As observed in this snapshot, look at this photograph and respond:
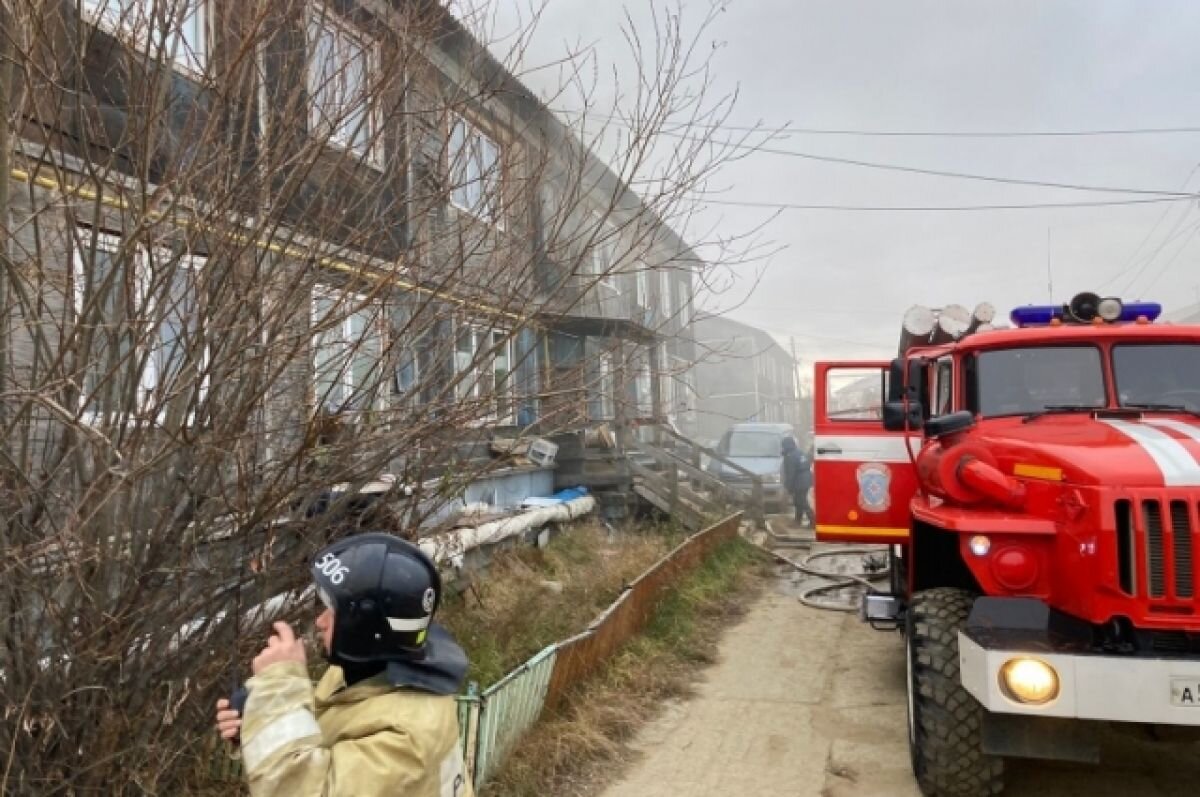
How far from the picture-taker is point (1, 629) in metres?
2.95

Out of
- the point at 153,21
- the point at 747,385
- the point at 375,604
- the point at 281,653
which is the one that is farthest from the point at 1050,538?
the point at 747,385

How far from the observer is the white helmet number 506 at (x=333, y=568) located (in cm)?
189

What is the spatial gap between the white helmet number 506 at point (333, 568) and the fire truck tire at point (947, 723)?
344 cm

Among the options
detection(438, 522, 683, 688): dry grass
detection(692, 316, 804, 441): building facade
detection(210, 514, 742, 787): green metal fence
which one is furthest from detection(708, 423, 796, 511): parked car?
detection(210, 514, 742, 787): green metal fence

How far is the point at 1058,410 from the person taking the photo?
5.21 metres

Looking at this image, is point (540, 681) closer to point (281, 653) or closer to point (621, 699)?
point (621, 699)

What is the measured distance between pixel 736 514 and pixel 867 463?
19.6 ft

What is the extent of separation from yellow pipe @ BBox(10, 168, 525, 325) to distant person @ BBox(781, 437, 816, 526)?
12.6 m

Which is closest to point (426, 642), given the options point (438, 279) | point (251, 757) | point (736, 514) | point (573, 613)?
point (251, 757)

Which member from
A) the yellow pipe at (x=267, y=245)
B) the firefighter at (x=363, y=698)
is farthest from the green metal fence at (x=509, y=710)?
the firefighter at (x=363, y=698)

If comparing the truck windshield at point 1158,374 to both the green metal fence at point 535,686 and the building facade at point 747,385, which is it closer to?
the green metal fence at point 535,686

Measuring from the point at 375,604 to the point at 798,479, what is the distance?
1529 centimetres

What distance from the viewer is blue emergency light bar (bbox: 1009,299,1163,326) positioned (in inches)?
215

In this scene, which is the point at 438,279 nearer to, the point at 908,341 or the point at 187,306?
the point at 187,306
